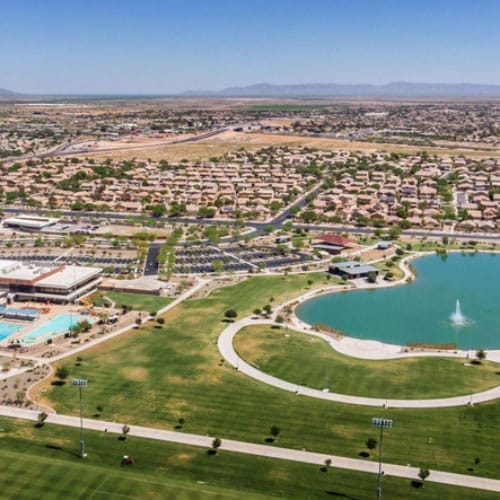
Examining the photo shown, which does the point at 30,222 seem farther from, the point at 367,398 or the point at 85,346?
the point at 367,398

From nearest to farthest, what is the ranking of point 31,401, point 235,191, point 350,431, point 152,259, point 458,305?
point 350,431 < point 31,401 < point 458,305 < point 152,259 < point 235,191

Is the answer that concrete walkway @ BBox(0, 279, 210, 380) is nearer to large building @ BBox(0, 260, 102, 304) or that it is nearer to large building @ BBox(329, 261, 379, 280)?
large building @ BBox(0, 260, 102, 304)

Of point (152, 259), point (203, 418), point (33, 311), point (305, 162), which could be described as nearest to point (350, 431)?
point (203, 418)

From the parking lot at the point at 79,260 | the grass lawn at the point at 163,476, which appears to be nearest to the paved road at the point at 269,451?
the grass lawn at the point at 163,476

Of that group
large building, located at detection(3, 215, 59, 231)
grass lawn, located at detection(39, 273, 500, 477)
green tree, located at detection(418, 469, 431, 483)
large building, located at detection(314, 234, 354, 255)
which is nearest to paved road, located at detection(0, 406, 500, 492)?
green tree, located at detection(418, 469, 431, 483)

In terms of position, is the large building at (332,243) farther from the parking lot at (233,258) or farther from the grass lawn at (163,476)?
the grass lawn at (163,476)

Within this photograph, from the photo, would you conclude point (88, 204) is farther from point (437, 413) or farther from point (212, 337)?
point (437, 413)
